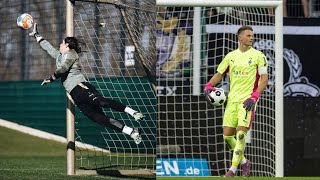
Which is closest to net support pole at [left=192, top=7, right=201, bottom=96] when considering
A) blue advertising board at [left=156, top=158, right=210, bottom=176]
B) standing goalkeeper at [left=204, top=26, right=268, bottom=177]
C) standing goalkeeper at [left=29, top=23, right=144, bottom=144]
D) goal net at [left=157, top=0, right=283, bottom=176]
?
goal net at [left=157, top=0, right=283, bottom=176]

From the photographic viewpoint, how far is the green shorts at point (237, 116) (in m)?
9.51

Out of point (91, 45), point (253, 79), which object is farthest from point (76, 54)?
point (253, 79)

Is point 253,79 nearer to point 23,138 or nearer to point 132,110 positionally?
point 132,110

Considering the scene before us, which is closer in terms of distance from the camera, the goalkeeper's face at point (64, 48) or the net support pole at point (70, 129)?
the goalkeeper's face at point (64, 48)

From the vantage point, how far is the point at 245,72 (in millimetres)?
9672

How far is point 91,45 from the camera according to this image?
9.09 meters

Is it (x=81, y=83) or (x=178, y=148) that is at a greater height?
(x=81, y=83)

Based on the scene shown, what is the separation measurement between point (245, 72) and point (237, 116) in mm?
469

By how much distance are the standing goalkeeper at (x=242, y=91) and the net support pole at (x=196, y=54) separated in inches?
78.5

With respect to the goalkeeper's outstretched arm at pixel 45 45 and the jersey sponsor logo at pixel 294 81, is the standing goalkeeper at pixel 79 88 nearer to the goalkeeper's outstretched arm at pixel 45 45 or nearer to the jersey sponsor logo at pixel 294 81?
the goalkeeper's outstretched arm at pixel 45 45

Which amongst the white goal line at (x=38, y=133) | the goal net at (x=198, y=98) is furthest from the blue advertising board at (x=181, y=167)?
the white goal line at (x=38, y=133)

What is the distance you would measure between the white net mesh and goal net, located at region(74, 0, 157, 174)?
225cm

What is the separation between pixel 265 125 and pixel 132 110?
4097mm

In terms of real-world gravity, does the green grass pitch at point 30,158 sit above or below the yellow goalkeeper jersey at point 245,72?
below
